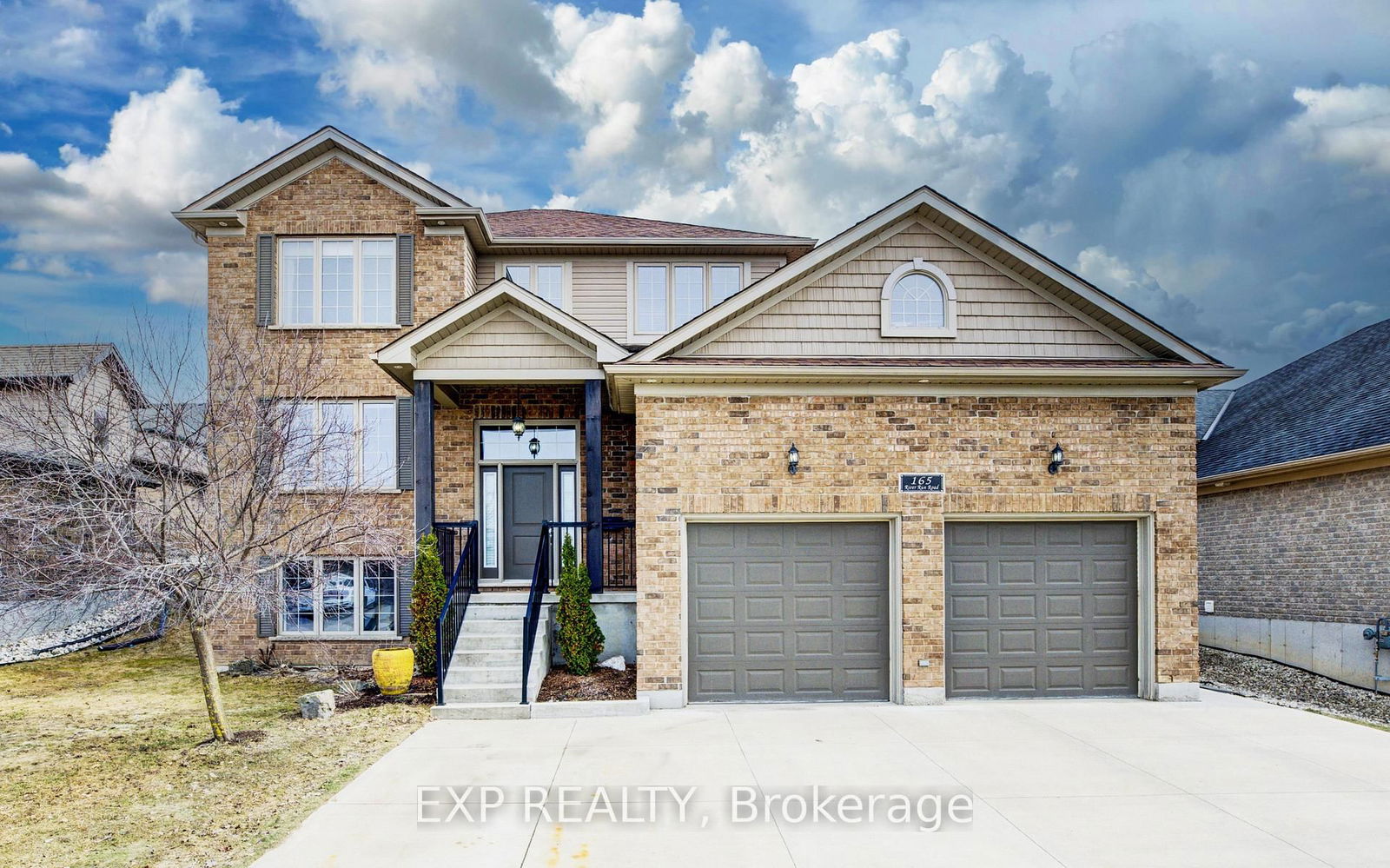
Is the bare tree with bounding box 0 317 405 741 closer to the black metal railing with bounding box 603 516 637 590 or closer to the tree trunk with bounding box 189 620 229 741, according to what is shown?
the tree trunk with bounding box 189 620 229 741

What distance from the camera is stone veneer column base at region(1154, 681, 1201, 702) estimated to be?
9.93m

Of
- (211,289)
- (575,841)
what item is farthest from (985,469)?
(211,289)

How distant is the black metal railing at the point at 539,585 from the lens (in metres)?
9.41

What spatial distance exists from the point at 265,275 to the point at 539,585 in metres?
7.74

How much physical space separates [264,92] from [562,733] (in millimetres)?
16555

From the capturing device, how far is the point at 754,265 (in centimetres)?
1527

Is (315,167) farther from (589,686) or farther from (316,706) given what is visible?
(589,686)

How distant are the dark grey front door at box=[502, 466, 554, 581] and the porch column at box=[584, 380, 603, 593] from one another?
2.28 m

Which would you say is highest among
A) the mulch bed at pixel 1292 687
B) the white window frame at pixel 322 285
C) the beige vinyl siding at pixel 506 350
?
the white window frame at pixel 322 285

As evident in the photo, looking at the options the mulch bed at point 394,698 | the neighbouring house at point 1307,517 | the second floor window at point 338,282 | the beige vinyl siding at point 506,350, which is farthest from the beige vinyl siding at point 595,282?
the neighbouring house at point 1307,517

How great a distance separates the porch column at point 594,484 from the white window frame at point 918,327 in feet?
12.8

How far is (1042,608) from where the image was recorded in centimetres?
1005

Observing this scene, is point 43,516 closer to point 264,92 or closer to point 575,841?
point 575,841

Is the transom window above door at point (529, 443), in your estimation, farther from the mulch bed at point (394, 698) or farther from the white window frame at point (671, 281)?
the mulch bed at point (394, 698)
